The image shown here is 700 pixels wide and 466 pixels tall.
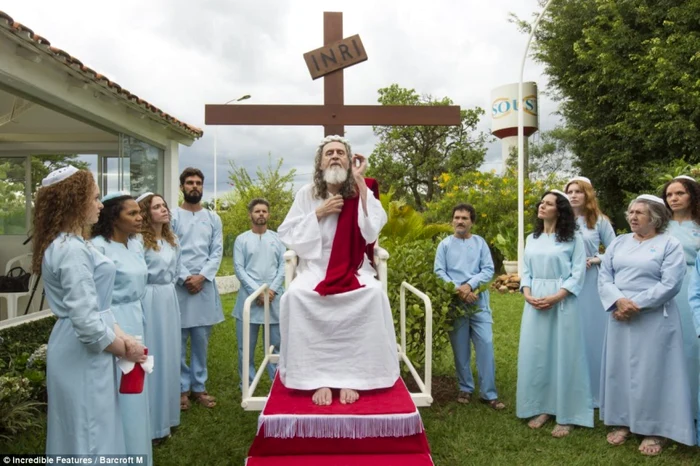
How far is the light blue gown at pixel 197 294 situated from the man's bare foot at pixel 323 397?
238 centimetres

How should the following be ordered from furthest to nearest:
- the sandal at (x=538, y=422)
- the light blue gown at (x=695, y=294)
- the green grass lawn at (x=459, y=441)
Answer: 1. the sandal at (x=538, y=422)
2. the green grass lawn at (x=459, y=441)
3. the light blue gown at (x=695, y=294)

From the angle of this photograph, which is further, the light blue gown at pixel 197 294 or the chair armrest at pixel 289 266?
the light blue gown at pixel 197 294

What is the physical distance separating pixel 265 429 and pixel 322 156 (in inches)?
84.5

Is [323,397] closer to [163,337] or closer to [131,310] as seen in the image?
[131,310]

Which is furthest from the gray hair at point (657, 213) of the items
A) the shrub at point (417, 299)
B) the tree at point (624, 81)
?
the tree at point (624, 81)

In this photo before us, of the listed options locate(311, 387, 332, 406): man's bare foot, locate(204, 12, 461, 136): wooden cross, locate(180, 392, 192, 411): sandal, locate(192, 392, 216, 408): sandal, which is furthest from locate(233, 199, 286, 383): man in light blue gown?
locate(311, 387, 332, 406): man's bare foot

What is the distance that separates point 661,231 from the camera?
15.0 feet

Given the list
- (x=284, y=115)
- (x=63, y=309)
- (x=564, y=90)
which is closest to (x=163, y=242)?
(x=284, y=115)

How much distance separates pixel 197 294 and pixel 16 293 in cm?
399

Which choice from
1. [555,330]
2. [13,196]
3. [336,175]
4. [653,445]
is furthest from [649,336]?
[13,196]

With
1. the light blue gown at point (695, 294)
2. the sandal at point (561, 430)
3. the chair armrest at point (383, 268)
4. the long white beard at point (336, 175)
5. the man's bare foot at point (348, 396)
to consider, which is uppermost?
the long white beard at point (336, 175)

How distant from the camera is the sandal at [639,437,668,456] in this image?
14.5 feet

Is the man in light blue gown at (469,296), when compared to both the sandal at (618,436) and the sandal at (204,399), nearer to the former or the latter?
the sandal at (618,436)

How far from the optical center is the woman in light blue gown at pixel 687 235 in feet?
15.3
